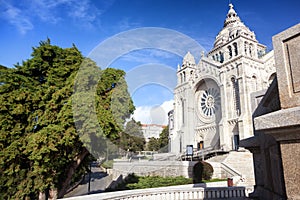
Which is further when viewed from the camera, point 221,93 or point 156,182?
point 221,93

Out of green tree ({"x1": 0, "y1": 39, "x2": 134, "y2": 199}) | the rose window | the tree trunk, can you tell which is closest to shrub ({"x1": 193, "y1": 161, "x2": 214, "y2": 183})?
green tree ({"x1": 0, "y1": 39, "x2": 134, "y2": 199})

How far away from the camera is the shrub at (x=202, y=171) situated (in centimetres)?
1524

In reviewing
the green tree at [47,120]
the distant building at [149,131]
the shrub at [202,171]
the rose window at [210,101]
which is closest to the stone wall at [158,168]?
the shrub at [202,171]

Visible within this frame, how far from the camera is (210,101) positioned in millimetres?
29156

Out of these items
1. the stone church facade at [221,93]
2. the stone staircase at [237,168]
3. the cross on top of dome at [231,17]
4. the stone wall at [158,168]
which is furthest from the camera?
the cross on top of dome at [231,17]

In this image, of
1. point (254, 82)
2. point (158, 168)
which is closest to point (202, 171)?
point (158, 168)

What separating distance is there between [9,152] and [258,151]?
9.50 metres

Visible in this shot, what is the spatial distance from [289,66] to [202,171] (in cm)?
1399

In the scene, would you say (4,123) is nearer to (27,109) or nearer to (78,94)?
(27,109)

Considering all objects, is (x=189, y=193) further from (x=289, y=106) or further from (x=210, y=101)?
(x=210, y=101)

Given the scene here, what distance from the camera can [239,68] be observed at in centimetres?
2445

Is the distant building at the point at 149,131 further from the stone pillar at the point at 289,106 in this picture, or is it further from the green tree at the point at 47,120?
the stone pillar at the point at 289,106

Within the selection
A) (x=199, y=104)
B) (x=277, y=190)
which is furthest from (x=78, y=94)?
(x=199, y=104)

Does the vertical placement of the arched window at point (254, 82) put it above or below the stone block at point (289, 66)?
above
